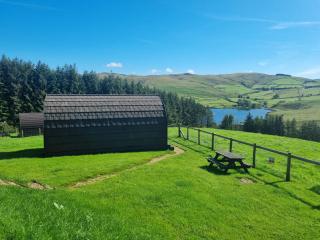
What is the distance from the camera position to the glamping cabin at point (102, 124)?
20.7 meters

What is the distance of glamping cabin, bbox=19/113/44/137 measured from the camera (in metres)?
43.6

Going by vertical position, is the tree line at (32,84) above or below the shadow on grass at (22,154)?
above

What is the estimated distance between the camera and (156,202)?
34.2ft

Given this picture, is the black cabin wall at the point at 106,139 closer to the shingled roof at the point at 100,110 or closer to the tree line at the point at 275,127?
the shingled roof at the point at 100,110

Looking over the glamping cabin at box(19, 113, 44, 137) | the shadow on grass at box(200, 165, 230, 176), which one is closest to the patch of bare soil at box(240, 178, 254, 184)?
the shadow on grass at box(200, 165, 230, 176)

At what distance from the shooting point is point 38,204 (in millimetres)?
8383

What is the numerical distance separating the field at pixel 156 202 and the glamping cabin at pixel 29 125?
28.0 m

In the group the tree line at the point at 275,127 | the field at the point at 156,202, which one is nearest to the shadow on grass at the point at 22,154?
the field at the point at 156,202

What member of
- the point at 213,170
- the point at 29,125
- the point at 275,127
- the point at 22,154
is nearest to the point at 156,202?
the point at 213,170

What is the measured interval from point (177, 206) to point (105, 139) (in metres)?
12.8

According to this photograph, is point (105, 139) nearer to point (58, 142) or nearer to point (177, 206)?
→ point (58, 142)

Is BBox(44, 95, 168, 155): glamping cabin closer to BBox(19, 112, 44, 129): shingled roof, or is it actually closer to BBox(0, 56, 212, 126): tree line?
BBox(19, 112, 44, 129): shingled roof

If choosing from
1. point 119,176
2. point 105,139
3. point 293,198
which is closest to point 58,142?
point 105,139

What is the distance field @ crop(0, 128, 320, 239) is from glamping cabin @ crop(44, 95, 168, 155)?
3.25 metres
